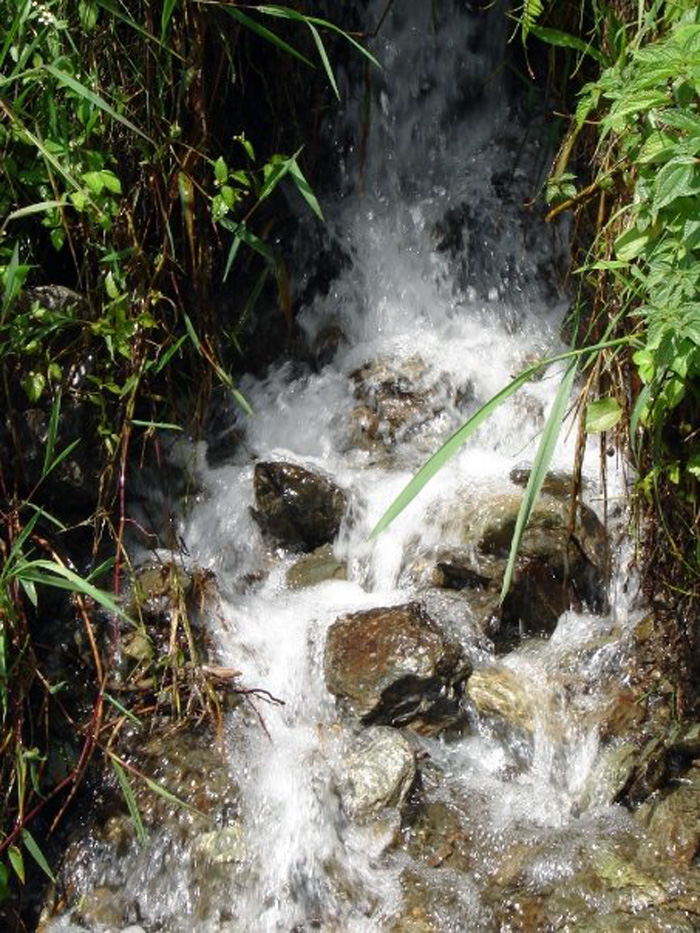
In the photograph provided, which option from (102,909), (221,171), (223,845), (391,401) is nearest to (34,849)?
(102,909)

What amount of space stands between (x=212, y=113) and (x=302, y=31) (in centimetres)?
70

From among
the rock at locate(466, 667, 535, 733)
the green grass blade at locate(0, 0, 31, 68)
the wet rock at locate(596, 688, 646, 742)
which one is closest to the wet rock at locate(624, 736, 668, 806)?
the wet rock at locate(596, 688, 646, 742)

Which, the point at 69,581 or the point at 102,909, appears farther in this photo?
the point at 102,909

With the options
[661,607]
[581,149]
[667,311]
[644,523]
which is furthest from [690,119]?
[581,149]

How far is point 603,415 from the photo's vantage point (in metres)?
2.63

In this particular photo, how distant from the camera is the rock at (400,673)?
10.2 ft

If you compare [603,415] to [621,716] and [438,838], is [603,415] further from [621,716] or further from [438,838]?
[438,838]

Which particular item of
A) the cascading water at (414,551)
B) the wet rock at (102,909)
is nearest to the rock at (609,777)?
the cascading water at (414,551)

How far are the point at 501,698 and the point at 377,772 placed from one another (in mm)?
423

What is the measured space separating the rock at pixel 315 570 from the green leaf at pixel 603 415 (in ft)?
4.17

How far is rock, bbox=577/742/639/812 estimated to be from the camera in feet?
9.31

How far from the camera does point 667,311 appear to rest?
2.25 metres

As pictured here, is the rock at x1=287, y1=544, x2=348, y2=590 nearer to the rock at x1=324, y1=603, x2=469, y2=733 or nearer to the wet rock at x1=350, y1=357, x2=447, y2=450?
the rock at x1=324, y1=603, x2=469, y2=733

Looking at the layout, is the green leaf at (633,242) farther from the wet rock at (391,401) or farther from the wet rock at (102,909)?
the wet rock at (102,909)
